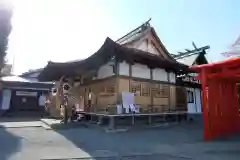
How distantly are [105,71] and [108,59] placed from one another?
971mm

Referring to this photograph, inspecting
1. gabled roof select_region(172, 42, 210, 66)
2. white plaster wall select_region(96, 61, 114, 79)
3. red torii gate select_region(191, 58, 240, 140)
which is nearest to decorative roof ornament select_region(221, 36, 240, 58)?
red torii gate select_region(191, 58, 240, 140)

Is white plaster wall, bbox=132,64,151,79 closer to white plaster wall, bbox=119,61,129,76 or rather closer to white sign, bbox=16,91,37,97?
white plaster wall, bbox=119,61,129,76

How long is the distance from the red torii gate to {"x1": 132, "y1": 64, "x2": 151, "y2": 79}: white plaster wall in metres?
4.12

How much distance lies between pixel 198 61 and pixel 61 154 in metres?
19.2

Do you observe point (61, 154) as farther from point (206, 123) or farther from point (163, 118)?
point (163, 118)

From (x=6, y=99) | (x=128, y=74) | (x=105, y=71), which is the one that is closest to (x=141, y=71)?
(x=128, y=74)

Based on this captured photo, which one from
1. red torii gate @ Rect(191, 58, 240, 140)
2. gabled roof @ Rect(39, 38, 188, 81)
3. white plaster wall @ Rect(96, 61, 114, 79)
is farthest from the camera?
white plaster wall @ Rect(96, 61, 114, 79)

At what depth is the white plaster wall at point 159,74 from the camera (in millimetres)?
14752

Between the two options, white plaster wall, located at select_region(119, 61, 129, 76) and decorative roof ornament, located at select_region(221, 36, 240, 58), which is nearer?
decorative roof ornament, located at select_region(221, 36, 240, 58)

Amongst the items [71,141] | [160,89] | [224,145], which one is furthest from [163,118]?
[71,141]

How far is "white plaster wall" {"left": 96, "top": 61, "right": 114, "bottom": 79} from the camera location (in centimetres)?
1329

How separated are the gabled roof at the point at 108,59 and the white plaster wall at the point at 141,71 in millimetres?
307

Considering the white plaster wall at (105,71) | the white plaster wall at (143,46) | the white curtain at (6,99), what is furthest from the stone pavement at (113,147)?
the white curtain at (6,99)

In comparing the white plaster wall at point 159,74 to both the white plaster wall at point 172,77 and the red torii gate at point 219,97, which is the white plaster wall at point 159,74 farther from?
the red torii gate at point 219,97
